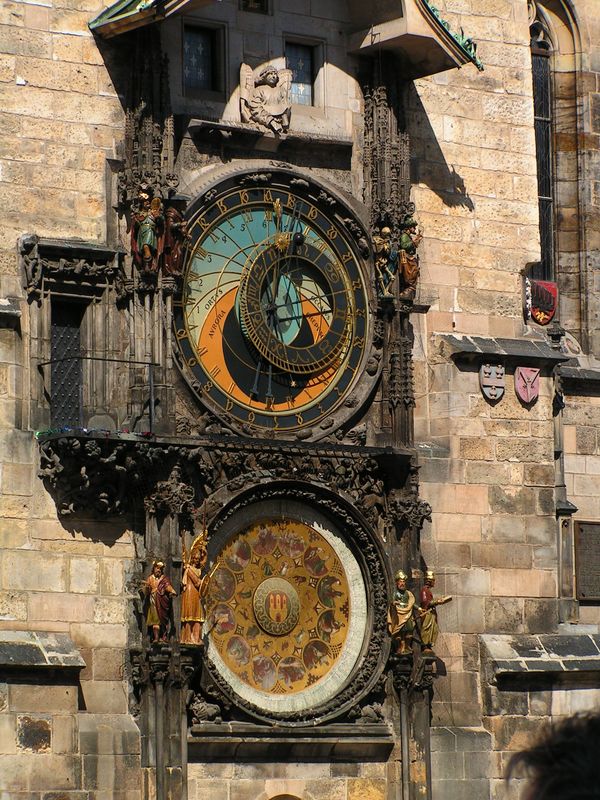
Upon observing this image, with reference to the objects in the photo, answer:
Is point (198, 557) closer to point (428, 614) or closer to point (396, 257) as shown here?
point (428, 614)

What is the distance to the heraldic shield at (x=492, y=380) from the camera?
15.8 m

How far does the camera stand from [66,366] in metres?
14.0

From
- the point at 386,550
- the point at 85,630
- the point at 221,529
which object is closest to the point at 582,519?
the point at 386,550

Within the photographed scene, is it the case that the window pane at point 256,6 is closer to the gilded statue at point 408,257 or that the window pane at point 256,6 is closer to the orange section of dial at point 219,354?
the gilded statue at point 408,257

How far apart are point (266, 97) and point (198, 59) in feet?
2.18

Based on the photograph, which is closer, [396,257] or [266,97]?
[266,97]

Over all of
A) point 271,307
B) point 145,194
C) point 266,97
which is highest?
point 266,97

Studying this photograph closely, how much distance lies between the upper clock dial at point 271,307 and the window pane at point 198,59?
2.98 feet

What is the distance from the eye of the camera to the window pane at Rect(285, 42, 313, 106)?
15.4 m

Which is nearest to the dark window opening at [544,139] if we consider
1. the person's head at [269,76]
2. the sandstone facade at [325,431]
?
the sandstone facade at [325,431]

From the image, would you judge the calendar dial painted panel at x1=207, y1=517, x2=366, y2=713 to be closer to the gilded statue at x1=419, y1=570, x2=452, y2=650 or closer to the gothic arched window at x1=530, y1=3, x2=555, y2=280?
the gilded statue at x1=419, y1=570, x2=452, y2=650

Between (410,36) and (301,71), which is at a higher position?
(410,36)

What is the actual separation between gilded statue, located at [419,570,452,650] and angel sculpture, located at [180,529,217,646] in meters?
2.17

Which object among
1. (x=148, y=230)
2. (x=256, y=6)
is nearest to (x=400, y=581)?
(x=148, y=230)
